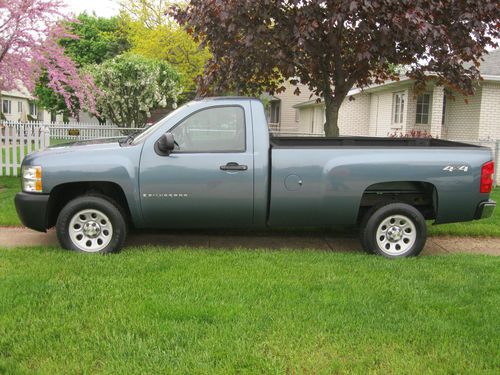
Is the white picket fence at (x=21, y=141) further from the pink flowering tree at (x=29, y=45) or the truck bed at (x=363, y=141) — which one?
the truck bed at (x=363, y=141)

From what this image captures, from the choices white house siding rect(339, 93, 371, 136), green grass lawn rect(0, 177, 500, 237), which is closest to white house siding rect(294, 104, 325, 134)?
white house siding rect(339, 93, 371, 136)

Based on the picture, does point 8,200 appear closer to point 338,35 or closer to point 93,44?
point 338,35

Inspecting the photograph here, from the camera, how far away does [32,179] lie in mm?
6051

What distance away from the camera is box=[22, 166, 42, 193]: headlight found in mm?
6003

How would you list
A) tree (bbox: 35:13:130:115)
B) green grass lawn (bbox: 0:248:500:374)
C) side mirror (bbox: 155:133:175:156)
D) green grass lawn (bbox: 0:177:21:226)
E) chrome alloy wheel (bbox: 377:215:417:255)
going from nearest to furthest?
1. green grass lawn (bbox: 0:248:500:374)
2. side mirror (bbox: 155:133:175:156)
3. chrome alloy wheel (bbox: 377:215:417:255)
4. green grass lawn (bbox: 0:177:21:226)
5. tree (bbox: 35:13:130:115)

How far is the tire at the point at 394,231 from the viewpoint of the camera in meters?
6.32

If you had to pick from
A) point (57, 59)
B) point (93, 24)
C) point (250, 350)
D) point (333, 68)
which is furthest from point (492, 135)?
point (93, 24)

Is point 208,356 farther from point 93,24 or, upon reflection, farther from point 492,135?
point 93,24

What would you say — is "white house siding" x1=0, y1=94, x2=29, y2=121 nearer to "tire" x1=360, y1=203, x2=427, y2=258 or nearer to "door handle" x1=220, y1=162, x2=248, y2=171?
"door handle" x1=220, y1=162, x2=248, y2=171

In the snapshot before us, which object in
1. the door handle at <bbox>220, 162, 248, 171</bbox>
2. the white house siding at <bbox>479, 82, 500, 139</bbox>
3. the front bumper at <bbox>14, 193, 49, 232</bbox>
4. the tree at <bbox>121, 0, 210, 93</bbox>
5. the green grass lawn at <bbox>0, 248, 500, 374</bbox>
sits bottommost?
the green grass lawn at <bbox>0, 248, 500, 374</bbox>

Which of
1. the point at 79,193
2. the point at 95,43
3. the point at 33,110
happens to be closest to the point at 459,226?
the point at 79,193

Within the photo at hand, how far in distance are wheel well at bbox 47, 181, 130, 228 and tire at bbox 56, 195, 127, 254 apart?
17 cm

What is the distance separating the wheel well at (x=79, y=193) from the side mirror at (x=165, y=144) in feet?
2.13

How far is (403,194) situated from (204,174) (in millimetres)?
2439
